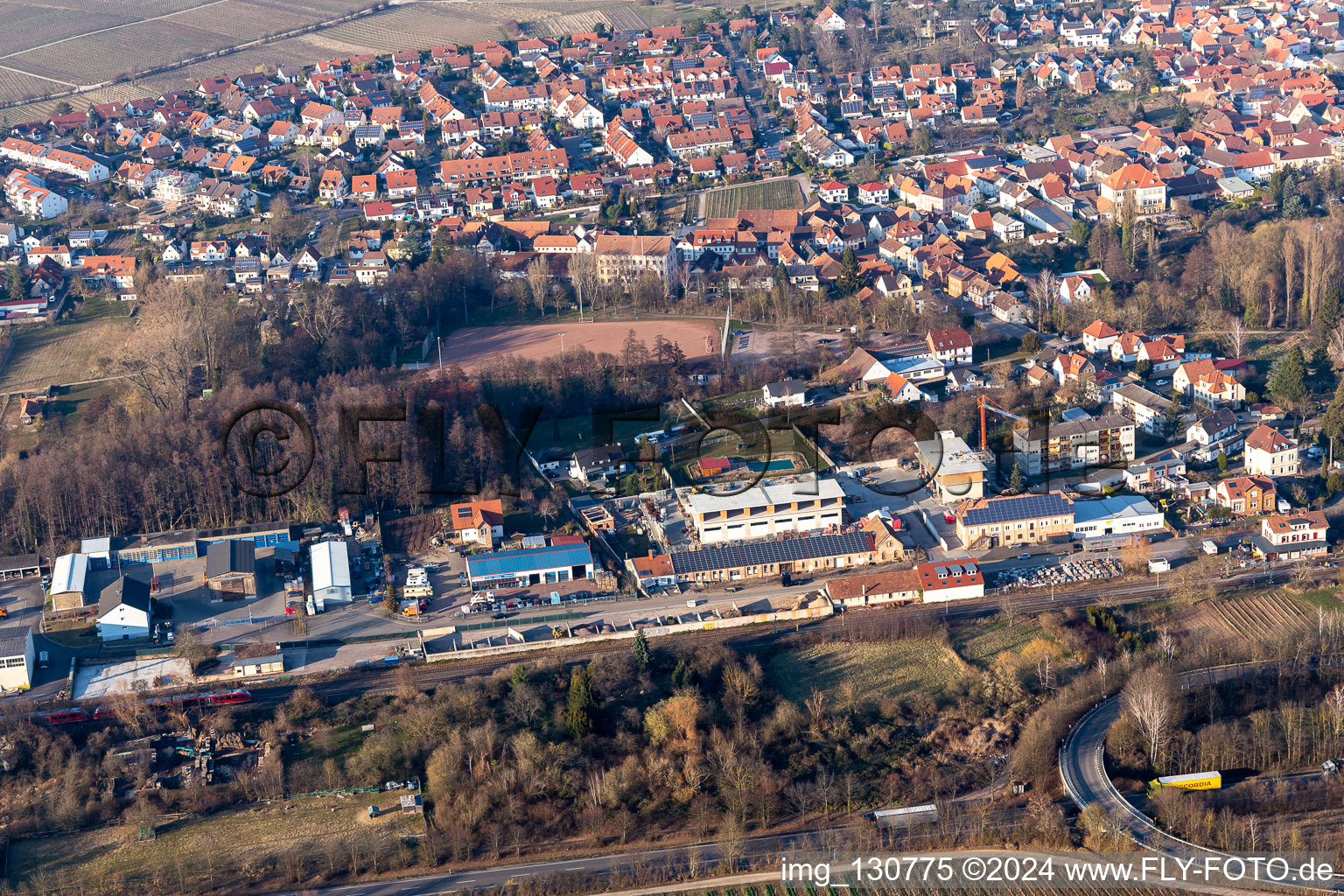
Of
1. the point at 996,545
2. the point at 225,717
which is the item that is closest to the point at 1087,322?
the point at 996,545

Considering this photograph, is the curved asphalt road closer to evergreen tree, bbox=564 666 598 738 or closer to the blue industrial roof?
evergreen tree, bbox=564 666 598 738

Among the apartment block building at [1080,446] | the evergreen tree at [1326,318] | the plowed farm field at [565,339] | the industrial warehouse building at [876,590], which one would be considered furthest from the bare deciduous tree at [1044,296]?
the industrial warehouse building at [876,590]

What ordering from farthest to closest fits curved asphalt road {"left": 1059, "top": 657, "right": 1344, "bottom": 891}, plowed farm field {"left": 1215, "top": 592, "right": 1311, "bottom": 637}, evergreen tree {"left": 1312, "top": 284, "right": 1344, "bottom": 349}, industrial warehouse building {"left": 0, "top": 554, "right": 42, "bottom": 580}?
evergreen tree {"left": 1312, "top": 284, "right": 1344, "bottom": 349} → industrial warehouse building {"left": 0, "top": 554, "right": 42, "bottom": 580} → plowed farm field {"left": 1215, "top": 592, "right": 1311, "bottom": 637} → curved asphalt road {"left": 1059, "top": 657, "right": 1344, "bottom": 891}

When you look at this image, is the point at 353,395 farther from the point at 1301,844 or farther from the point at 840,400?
the point at 1301,844

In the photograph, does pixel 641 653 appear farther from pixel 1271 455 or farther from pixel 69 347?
pixel 69 347

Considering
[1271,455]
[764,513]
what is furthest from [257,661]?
[1271,455]

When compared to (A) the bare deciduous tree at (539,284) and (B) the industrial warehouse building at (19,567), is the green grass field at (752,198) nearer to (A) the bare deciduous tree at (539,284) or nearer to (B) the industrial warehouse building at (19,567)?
(A) the bare deciduous tree at (539,284)

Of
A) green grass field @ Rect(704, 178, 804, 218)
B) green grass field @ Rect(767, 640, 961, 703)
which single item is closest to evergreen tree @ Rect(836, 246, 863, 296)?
green grass field @ Rect(704, 178, 804, 218)
